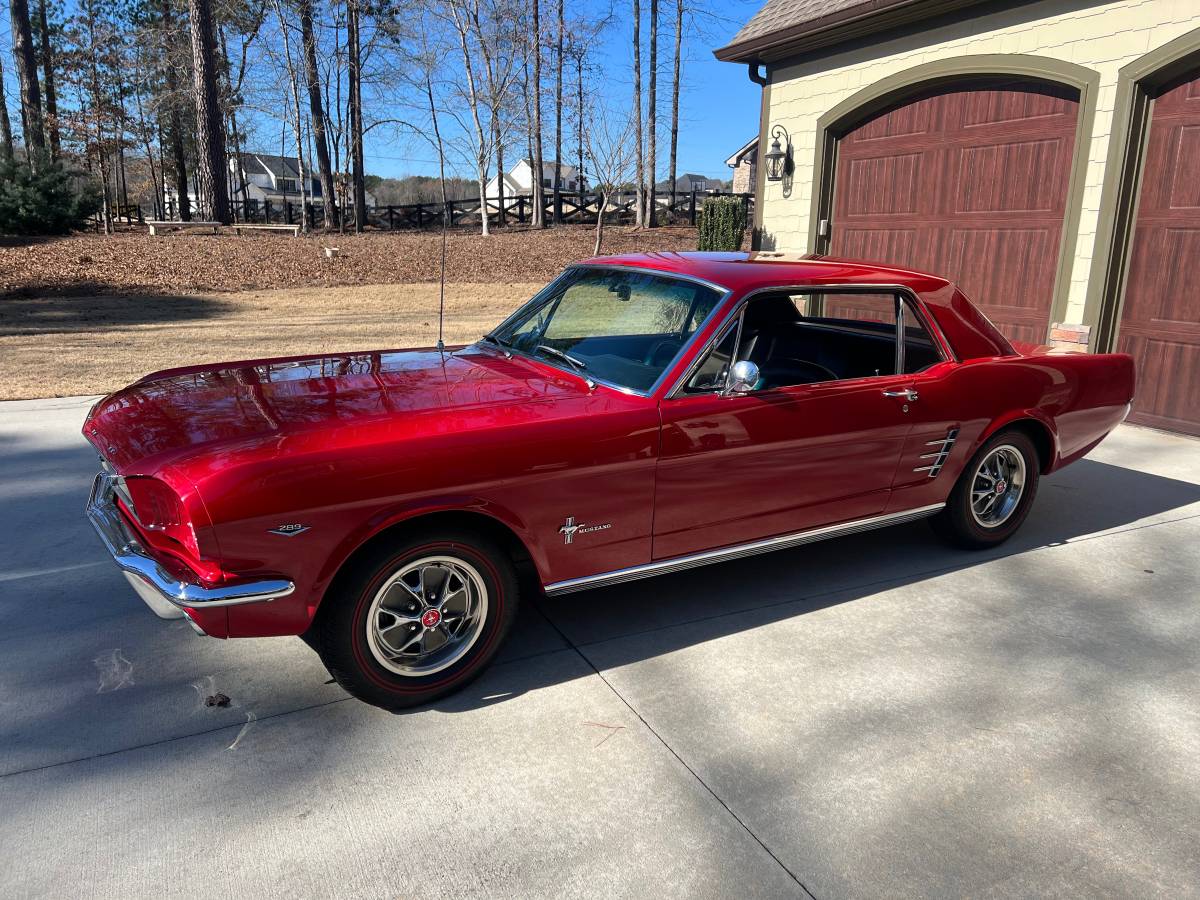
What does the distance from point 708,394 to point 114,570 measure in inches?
121

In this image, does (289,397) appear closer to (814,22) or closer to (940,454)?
(940,454)

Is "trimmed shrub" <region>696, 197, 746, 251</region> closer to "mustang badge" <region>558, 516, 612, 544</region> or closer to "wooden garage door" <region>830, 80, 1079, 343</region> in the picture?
"wooden garage door" <region>830, 80, 1079, 343</region>

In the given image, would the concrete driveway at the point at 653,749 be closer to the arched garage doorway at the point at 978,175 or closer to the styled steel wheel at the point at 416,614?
the styled steel wheel at the point at 416,614

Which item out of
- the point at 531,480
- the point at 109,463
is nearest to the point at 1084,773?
the point at 531,480

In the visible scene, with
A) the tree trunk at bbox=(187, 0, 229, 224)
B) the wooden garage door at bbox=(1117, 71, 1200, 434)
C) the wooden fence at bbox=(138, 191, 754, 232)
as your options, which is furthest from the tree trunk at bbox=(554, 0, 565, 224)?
the wooden garage door at bbox=(1117, 71, 1200, 434)

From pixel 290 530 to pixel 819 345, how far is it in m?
3.07

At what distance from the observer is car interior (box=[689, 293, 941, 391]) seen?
426 cm

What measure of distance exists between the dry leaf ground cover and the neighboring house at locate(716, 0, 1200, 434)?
6.13 m

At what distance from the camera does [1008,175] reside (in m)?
8.63

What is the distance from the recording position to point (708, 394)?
12.0 feet

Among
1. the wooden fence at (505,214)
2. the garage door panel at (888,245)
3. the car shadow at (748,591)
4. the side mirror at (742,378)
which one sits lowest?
the car shadow at (748,591)

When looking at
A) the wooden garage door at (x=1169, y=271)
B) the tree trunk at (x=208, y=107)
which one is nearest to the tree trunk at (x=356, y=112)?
the tree trunk at (x=208, y=107)

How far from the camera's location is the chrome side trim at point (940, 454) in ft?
14.6

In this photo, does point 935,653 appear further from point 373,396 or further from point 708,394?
point 373,396
